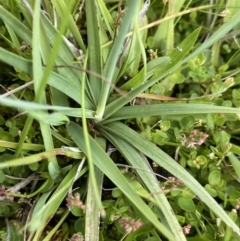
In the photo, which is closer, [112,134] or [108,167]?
[108,167]

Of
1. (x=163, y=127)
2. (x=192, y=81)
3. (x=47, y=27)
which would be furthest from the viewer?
(x=192, y=81)

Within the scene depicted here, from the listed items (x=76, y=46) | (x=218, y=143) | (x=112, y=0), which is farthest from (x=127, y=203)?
(x=112, y=0)

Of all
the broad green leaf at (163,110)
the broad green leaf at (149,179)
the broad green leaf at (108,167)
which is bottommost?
the broad green leaf at (149,179)

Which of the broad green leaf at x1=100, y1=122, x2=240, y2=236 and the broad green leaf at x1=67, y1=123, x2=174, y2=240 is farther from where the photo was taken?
the broad green leaf at x1=100, y1=122, x2=240, y2=236

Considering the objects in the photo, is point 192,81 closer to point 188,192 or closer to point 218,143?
point 218,143

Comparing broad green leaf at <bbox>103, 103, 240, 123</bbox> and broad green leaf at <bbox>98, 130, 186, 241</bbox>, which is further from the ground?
broad green leaf at <bbox>103, 103, 240, 123</bbox>

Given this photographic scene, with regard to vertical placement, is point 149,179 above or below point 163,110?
below

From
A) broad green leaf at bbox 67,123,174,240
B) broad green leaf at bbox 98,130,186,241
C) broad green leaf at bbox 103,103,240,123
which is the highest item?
broad green leaf at bbox 103,103,240,123

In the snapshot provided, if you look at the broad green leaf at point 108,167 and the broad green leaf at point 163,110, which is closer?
the broad green leaf at point 108,167
